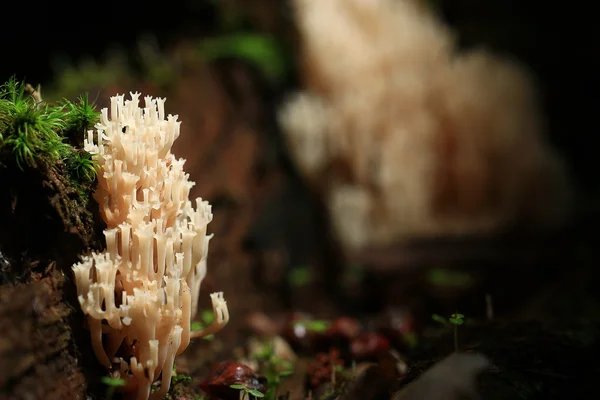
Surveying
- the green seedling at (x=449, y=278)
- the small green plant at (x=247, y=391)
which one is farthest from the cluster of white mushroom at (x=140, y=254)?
the green seedling at (x=449, y=278)

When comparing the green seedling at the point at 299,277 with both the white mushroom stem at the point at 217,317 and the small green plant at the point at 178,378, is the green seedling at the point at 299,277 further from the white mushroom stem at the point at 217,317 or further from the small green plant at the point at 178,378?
the white mushroom stem at the point at 217,317

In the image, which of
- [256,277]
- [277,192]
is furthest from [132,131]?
[277,192]

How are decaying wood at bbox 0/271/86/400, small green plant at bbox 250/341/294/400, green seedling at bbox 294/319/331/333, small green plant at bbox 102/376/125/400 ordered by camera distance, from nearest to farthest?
decaying wood at bbox 0/271/86/400, small green plant at bbox 102/376/125/400, small green plant at bbox 250/341/294/400, green seedling at bbox 294/319/331/333

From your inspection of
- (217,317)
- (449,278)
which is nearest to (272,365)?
(217,317)

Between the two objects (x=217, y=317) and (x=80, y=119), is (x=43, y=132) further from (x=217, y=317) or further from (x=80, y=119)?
(x=217, y=317)

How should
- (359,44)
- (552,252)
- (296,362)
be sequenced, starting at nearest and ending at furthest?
(296,362)
(552,252)
(359,44)

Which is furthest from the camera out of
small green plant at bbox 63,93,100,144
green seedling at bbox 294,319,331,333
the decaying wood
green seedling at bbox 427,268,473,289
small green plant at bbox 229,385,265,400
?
green seedling at bbox 427,268,473,289

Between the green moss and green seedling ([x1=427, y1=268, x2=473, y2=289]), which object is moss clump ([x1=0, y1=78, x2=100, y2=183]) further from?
green seedling ([x1=427, y1=268, x2=473, y2=289])

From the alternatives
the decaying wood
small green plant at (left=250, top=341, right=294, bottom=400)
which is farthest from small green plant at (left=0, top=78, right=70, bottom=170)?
small green plant at (left=250, top=341, right=294, bottom=400)

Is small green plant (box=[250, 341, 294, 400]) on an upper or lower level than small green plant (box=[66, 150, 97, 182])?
lower

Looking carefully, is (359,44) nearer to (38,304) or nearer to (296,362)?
(296,362)
